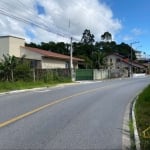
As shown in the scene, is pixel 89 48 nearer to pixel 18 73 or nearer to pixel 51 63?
pixel 51 63

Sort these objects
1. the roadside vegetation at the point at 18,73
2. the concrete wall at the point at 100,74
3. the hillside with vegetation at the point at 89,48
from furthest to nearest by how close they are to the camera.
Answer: the hillside with vegetation at the point at 89,48, the concrete wall at the point at 100,74, the roadside vegetation at the point at 18,73

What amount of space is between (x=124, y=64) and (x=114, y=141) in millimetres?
104890

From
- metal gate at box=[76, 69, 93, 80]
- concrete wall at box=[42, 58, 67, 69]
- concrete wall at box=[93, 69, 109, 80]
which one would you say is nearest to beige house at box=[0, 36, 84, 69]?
concrete wall at box=[42, 58, 67, 69]

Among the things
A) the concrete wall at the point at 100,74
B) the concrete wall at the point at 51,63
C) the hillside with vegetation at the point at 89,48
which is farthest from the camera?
the hillside with vegetation at the point at 89,48

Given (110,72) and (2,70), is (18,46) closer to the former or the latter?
(2,70)

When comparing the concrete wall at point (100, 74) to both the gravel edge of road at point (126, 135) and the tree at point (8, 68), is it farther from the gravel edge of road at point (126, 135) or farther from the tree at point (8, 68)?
the gravel edge of road at point (126, 135)

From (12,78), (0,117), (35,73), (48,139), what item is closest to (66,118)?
(0,117)

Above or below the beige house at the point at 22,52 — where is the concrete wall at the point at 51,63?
below

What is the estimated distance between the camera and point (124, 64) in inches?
4407

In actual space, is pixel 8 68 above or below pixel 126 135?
above

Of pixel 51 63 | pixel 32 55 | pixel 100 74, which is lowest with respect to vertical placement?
pixel 100 74

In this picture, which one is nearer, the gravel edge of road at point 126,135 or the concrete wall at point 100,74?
the gravel edge of road at point 126,135

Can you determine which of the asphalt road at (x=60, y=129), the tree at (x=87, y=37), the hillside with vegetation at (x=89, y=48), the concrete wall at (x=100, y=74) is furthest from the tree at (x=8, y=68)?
the tree at (x=87, y=37)

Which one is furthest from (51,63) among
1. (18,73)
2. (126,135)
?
(126,135)
